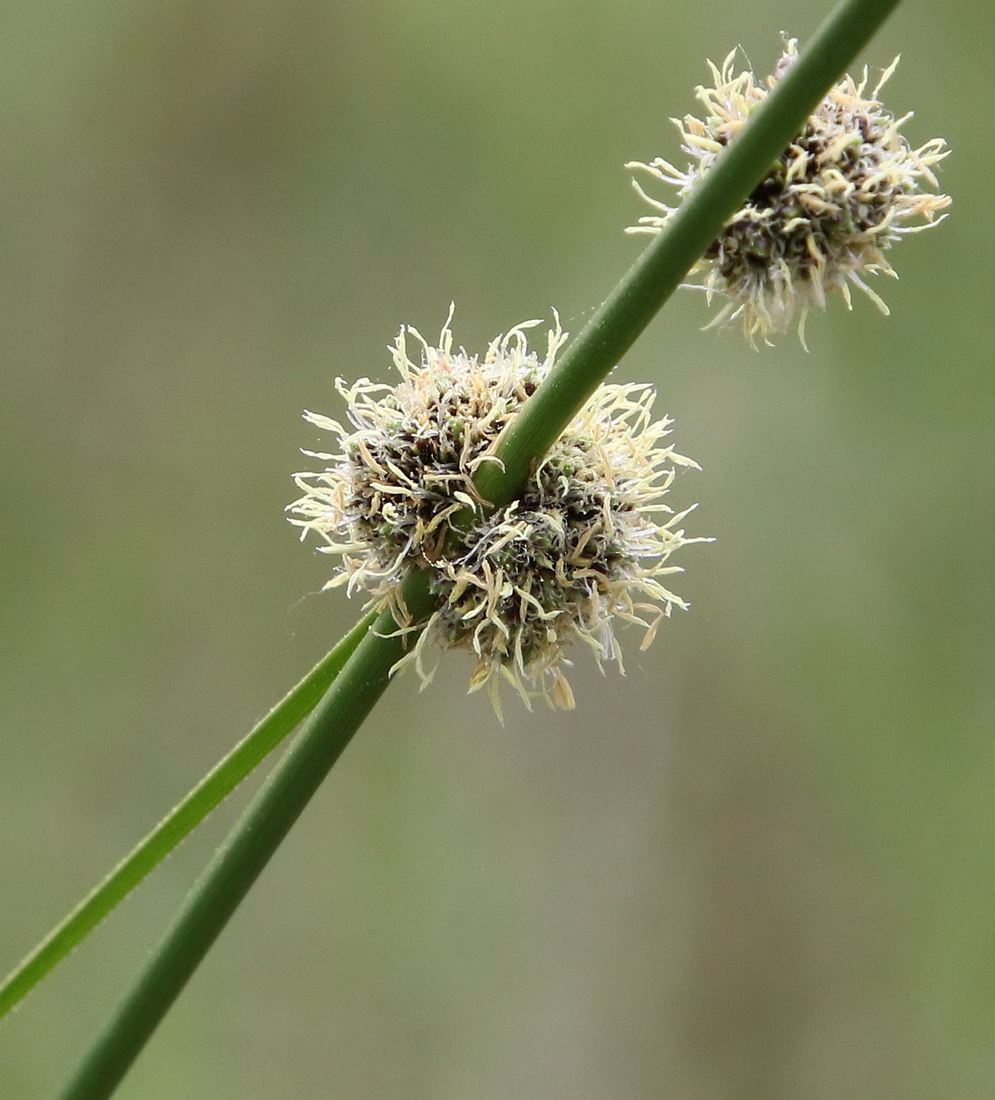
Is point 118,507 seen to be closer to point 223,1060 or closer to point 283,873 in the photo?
point 283,873

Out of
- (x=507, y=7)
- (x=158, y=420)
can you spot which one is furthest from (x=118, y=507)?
(x=507, y=7)

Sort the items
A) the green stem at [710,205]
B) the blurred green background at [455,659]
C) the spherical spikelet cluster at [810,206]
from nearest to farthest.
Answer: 1. the green stem at [710,205]
2. the spherical spikelet cluster at [810,206]
3. the blurred green background at [455,659]

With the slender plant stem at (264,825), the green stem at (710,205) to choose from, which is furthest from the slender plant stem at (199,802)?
the green stem at (710,205)

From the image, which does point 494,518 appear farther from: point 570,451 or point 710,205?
point 710,205

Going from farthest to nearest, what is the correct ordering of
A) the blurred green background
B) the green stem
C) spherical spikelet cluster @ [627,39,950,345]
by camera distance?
the blurred green background → spherical spikelet cluster @ [627,39,950,345] → the green stem

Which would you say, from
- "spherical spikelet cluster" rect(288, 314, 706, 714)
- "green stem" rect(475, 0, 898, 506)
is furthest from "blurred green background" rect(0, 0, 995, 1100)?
"green stem" rect(475, 0, 898, 506)

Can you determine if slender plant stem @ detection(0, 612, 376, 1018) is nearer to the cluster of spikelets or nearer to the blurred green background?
the cluster of spikelets

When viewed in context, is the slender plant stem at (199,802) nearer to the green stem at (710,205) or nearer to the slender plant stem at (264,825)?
the slender plant stem at (264,825)
